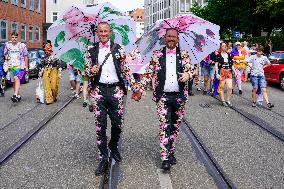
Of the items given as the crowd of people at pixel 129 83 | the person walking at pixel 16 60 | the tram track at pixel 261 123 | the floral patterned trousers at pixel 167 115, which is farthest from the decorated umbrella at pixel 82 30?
the person walking at pixel 16 60

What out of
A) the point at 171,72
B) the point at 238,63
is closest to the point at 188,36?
the point at 171,72

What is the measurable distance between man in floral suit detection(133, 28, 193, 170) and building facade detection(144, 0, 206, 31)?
87467 mm

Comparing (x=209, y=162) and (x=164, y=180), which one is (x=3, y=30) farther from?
(x=164, y=180)

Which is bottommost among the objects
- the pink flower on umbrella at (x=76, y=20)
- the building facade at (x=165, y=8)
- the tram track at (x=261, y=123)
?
the tram track at (x=261, y=123)

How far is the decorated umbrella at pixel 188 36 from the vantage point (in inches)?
263

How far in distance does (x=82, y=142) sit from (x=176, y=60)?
2.53m

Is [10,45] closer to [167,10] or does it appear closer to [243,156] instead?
[243,156]

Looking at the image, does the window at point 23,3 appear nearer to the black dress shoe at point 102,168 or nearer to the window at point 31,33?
the window at point 31,33

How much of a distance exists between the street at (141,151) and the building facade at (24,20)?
2764 cm

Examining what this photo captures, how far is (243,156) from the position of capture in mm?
7000

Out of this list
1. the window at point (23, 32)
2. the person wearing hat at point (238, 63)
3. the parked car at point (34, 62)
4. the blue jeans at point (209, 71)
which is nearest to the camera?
the blue jeans at point (209, 71)

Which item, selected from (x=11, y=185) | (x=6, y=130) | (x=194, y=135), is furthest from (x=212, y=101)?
(x=11, y=185)

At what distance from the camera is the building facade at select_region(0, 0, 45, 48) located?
38031 millimetres

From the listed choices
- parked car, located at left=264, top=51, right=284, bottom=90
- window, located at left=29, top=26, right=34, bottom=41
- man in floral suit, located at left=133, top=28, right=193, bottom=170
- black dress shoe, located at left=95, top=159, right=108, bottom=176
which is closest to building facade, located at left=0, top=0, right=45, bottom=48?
window, located at left=29, top=26, right=34, bottom=41
